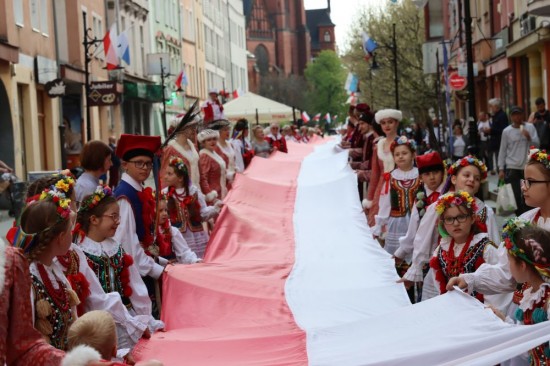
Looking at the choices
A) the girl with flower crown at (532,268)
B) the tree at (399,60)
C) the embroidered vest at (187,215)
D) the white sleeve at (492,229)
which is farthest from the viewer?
the tree at (399,60)

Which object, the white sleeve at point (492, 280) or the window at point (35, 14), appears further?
the window at point (35, 14)

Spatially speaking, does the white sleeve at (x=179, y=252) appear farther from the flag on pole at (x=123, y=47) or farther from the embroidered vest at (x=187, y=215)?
the flag on pole at (x=123, y=47)

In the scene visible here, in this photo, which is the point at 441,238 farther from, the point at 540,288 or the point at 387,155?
the point at 387,155

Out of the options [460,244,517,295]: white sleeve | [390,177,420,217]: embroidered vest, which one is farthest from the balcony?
[460,244,517,295]: white sleeve

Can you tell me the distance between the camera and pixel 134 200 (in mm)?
8781

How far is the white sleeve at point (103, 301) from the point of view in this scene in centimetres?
651

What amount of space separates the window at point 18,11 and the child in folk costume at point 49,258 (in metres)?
26.4

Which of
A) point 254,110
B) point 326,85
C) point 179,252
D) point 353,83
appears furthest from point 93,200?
point 326,85

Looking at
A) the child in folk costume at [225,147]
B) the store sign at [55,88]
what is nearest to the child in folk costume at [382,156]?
the child in folk costume at [225,147]

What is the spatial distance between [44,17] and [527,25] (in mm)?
14806

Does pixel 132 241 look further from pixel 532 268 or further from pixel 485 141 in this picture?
pixel 485 141

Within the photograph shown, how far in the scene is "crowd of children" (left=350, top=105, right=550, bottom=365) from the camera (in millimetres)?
5941

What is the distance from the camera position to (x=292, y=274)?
412 inches

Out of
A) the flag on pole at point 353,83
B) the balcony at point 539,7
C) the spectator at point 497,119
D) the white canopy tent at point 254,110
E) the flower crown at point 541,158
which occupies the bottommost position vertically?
the flower crown at point 541,158
